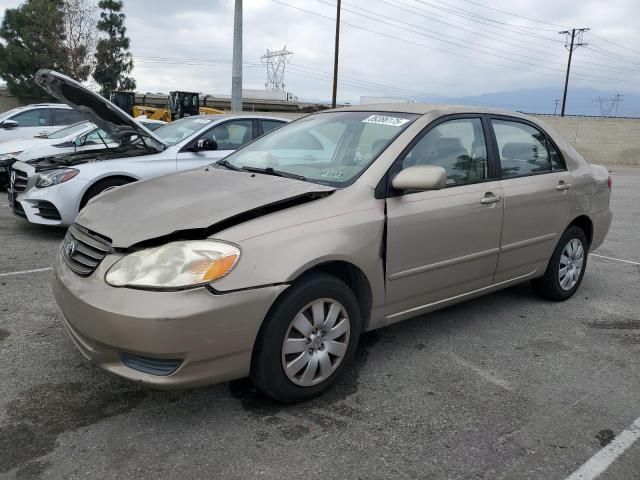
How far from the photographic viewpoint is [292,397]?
282 centimetres

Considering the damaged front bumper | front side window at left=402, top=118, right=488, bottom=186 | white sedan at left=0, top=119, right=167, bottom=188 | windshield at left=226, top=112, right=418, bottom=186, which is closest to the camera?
the damaged front bumper

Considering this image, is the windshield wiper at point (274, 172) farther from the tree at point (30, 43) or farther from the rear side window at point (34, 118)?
the tree at point (30, 43)

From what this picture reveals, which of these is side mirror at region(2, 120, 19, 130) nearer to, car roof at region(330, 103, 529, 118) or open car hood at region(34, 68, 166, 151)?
open car hood at region(34, 68, 166, 151)

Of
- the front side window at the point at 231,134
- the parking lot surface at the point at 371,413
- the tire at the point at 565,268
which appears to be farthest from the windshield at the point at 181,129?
the tire at the point at 565,268

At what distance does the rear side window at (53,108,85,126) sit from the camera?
11.9 m

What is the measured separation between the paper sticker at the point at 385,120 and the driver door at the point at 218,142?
3309 millimetres

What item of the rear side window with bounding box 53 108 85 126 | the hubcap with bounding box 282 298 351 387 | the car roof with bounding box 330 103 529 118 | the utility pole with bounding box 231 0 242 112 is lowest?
the hubcap with bounding box 282 298 351 387

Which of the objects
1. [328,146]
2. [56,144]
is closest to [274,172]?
[328,146]

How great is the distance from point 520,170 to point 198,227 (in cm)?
266

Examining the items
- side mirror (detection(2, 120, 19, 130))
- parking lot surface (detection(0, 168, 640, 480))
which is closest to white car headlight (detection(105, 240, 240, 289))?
parking lot surface (detection(0, 168, 640, 480))

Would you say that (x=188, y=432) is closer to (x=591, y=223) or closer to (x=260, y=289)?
(x=260, y=289)

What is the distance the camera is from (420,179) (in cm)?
309

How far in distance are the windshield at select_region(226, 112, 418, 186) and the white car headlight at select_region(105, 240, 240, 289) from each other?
37.3 inches

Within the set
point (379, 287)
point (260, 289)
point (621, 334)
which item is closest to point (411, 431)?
point (379, 287)
